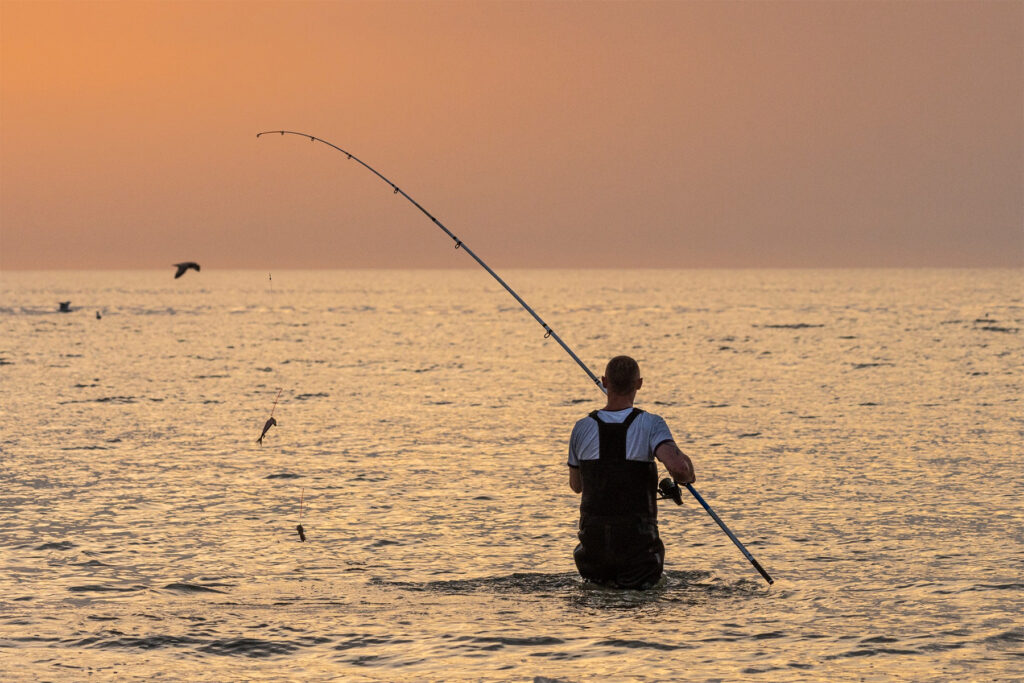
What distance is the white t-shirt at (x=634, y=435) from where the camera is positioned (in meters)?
8.96

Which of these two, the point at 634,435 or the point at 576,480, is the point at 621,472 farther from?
the point at 576,480

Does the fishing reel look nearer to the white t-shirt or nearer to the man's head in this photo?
the white t-shirt

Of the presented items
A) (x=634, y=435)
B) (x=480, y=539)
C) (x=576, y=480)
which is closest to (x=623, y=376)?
(x=634, y=435)

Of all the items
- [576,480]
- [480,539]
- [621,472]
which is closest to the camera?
[621,472]

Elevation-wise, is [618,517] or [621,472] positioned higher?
[621,472]

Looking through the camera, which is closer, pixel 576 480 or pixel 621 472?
pixel 621 472

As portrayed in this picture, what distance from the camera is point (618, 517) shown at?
30.2 feet

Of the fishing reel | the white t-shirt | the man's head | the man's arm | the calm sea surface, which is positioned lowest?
the calm sea surface

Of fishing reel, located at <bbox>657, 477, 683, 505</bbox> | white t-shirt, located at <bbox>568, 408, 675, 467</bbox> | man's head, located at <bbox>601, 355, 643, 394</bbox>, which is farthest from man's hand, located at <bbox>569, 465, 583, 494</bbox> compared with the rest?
man's head, located at <bbox>601, 355, 643, 394</bbox>

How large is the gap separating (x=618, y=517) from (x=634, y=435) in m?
0.67

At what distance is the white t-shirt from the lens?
8961 mm

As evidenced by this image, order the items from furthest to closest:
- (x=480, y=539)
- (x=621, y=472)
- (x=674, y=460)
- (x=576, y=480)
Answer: (x=480, y=539), (x=576, y=480), (x=621, y=472), (x=674, y=460)

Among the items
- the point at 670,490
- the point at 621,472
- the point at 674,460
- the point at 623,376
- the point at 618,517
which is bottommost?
the point at 618,517

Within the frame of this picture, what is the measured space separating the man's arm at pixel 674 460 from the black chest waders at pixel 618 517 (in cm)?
19
